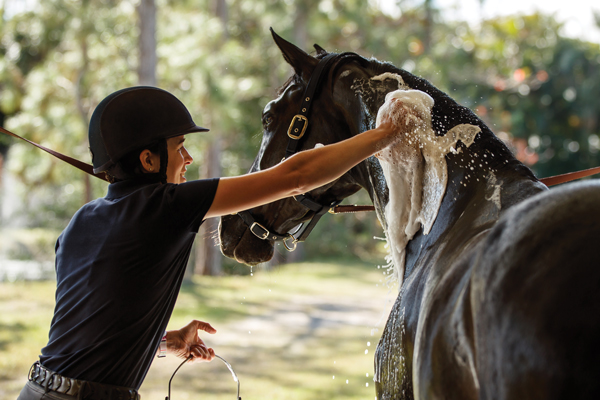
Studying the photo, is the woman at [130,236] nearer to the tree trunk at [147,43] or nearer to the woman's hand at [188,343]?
the woman's hand at [188,343]

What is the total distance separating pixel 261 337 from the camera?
7.53 m

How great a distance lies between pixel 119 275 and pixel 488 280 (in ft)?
3.19

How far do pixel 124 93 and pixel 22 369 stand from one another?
5076mm

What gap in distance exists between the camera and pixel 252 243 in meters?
2.31

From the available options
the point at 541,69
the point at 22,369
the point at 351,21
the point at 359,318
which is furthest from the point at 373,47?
the point at 22,369

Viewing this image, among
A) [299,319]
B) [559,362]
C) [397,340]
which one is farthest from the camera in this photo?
[299,319]

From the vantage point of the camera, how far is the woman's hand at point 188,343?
194 centimetres

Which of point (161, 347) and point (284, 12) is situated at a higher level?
point (284, 12)

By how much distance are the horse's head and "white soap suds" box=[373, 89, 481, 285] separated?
182mm

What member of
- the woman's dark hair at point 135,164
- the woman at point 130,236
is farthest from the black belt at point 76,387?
the woman's dark hair at point 135,164

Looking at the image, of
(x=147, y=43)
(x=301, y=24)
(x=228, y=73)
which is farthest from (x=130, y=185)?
(x=301, y=24)

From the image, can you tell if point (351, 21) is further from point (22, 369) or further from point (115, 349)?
point (115, 349)

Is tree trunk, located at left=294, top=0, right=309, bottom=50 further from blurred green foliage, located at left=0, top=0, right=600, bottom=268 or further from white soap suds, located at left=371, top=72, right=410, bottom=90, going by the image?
white soap suds, located at left=371, top=72, right=410, bottom=90

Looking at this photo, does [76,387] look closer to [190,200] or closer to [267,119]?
[190,200]
